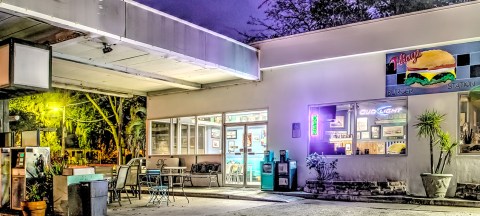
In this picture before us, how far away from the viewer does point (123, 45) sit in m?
9.93

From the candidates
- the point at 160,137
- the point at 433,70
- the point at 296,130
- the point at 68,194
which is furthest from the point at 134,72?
the point at 433,70

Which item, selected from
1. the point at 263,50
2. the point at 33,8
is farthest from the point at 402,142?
the point at 33,8

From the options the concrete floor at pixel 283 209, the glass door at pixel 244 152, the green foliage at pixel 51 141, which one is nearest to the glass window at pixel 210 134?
the glass door at pixel 244 152

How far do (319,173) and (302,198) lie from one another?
95 centimetres

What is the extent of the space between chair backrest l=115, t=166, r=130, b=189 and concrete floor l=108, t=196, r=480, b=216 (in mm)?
478

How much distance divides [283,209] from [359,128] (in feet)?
11.9

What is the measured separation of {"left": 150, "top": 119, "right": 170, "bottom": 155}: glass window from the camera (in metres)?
16.5

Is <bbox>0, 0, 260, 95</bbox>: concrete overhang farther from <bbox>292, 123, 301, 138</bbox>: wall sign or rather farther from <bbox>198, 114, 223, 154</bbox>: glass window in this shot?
<bbox>292, 123, 301, 138</bbox>: wall sign

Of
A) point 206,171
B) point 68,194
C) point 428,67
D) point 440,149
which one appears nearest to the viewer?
point 68,194

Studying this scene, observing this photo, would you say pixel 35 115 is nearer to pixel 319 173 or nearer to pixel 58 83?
pixel 58 83

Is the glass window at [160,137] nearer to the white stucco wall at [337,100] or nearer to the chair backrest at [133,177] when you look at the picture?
the white stucco wall at [337,100]

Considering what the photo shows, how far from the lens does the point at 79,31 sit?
8.75 m

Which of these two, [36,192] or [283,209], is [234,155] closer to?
[283,209]

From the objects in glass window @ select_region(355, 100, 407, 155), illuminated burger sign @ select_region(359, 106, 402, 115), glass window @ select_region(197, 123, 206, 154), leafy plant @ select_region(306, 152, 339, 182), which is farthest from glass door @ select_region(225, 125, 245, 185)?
illuminated burger sign @ select_region(359, 106, 402, 115)
